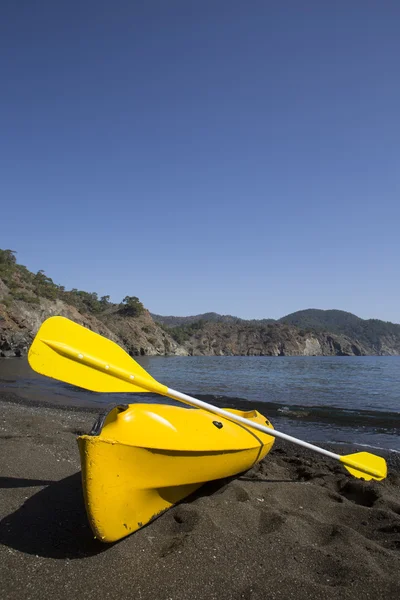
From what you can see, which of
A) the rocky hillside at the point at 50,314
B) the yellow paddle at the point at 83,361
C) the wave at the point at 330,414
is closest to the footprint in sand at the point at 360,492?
the yellow paddle at the point at 83,361

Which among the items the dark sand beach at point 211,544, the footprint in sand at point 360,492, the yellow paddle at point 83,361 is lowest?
the footprint in sand at point 360,492

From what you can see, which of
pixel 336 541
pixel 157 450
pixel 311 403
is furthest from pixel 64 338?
pixel 311 403

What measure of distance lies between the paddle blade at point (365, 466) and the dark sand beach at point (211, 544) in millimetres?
378

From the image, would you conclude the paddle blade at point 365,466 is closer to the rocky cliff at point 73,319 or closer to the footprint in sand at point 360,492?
the footprint in sand at point 360,492

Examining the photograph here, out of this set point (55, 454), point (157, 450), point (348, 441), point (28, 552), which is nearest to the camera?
point (28, 552)

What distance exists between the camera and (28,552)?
7.98 ft

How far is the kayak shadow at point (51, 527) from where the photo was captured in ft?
8.16

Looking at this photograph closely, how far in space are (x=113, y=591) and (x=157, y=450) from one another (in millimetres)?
876

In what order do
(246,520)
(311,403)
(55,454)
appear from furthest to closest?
(311,403), (55,454), (246,520)

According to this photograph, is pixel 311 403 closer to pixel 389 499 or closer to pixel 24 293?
pixel 389 499

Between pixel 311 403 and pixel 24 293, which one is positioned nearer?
pixel 311 403

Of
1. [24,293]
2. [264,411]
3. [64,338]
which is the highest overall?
[24,293]

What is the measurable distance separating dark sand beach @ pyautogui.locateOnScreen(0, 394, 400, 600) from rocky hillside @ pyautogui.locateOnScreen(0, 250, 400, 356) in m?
34.7

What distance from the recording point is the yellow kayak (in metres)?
2.41
